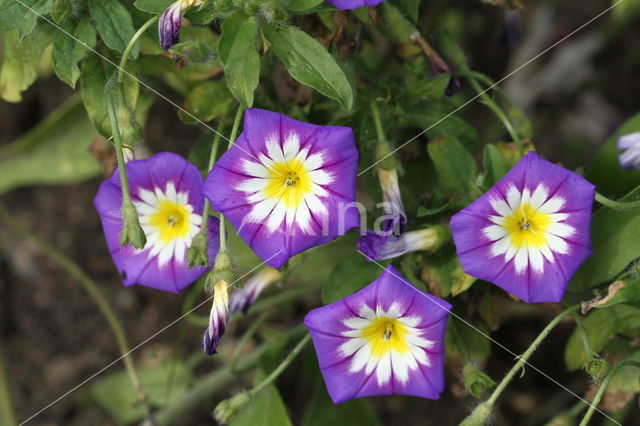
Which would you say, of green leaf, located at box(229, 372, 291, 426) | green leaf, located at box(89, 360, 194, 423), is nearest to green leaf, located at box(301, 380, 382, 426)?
green leaf, located at box(229, 372, 291, 426)

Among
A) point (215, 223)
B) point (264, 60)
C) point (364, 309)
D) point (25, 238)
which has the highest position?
point (25, 238)

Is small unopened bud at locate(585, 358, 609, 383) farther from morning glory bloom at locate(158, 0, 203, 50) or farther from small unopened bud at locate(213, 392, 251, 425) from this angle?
morning glory bloom at locate(158, 0, 203, 50)

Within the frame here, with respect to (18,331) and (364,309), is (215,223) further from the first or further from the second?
(18,331)

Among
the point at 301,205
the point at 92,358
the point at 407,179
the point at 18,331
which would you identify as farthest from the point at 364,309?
the point at 18,331

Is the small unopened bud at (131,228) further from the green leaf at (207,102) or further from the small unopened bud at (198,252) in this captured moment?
the green leaf at (207,102)

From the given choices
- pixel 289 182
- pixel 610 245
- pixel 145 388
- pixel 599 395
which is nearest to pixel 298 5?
pixel 289 182

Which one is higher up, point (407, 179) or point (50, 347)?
point (50, 347)

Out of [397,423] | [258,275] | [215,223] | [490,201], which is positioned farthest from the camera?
[397,423]

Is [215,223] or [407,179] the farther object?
[407,179]
